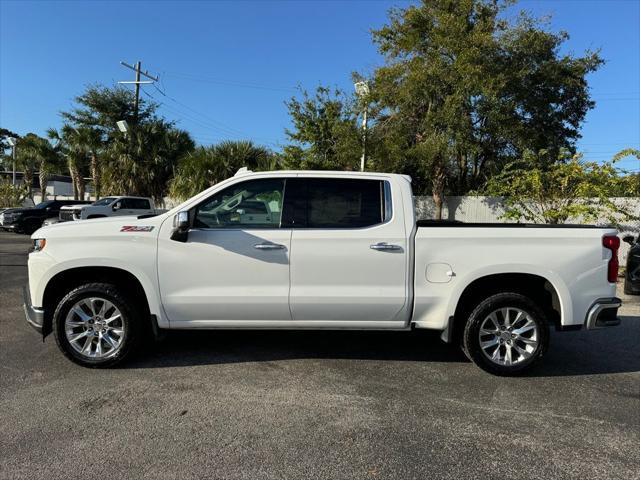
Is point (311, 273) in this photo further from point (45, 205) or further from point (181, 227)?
point (45, 205)

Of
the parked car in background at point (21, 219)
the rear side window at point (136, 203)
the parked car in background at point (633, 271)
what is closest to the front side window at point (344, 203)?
the parked car in background at point (633, 271)

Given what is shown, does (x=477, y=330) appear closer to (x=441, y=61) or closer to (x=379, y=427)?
(x=379, y=427)

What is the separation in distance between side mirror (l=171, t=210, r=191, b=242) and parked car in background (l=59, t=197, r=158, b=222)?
54.4ft

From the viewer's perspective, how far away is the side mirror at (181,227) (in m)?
4.54

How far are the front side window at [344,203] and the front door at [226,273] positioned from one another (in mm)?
374

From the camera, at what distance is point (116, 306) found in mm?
4695

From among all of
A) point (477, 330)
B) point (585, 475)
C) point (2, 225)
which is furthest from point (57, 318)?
point (2, 225)

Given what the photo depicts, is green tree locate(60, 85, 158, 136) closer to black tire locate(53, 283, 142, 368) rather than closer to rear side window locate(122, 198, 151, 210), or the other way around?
rear side window locate(122, 198, 151, 210)

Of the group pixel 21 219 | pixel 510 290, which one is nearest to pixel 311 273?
pixel 510 290

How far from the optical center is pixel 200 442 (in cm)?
342

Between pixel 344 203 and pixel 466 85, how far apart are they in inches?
450

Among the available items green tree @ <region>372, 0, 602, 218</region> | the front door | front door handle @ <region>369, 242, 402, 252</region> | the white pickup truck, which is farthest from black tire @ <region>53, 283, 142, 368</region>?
green tree @ <region>372, 0, 602, 218</region>

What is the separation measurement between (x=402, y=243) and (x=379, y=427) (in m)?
1.68

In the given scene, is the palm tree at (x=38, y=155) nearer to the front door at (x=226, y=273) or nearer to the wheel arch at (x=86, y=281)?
the wheel arch at (x=86, y=281)
